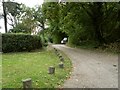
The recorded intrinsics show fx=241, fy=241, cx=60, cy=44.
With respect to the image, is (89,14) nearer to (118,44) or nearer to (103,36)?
(103,36)

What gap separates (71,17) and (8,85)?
758 inches

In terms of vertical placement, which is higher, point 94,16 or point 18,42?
point 94,16

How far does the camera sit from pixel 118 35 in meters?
Result: 25.1

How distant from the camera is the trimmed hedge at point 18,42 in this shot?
66.2 feet

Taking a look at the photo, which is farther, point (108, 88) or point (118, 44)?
point (118, 44)

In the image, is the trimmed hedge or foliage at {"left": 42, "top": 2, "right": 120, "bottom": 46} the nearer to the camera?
the trimmed hedge

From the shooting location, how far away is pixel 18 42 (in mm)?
20922

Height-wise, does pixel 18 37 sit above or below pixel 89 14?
below

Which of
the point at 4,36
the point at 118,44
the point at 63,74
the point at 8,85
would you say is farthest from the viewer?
the point at 118,44

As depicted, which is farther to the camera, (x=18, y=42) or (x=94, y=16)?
(x=94, y=16)

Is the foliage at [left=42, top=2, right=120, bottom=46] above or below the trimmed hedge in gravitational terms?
above

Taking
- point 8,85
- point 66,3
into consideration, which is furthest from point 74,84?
point 66,3

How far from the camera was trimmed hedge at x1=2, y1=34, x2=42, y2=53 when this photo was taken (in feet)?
66.2

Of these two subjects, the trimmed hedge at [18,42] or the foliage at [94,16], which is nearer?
the trimmed hedge at [18,42]
